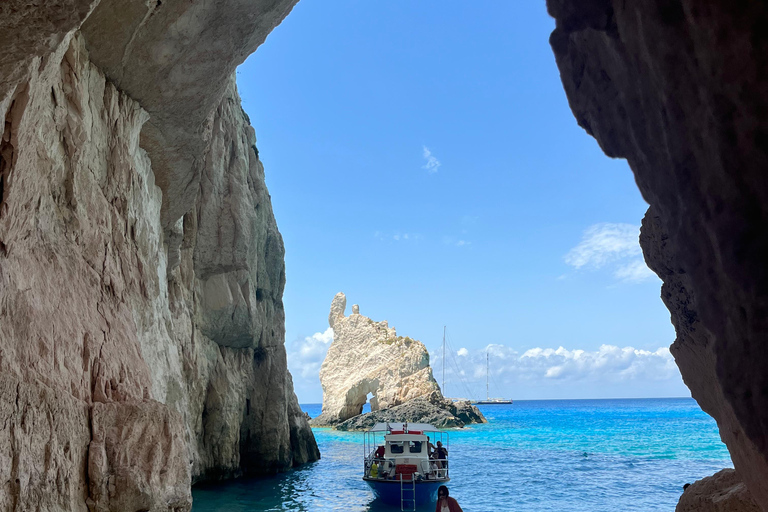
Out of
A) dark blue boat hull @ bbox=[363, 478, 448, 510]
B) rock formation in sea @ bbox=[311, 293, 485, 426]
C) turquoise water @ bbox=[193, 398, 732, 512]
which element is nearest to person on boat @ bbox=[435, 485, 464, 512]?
dark blue boat hull @ bbox=[363, 478, 448, 510]

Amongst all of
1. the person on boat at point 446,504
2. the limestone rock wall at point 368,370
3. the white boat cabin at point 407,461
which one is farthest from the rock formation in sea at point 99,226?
the limestone rock wall at point 368,370

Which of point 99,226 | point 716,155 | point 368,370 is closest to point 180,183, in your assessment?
point 99,226

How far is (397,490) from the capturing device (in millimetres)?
22891

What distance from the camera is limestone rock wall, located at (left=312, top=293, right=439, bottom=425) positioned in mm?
70750

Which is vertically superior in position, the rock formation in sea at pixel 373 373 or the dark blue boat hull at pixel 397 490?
the rock formation in sea at pixel 373 373

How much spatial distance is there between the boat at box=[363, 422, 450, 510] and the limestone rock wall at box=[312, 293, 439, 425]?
44.0m

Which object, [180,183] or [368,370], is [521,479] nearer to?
[180,183]

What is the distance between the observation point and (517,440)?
188ft

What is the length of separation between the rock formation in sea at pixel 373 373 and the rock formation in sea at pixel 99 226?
51931 mm

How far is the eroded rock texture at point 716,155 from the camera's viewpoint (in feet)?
7.86

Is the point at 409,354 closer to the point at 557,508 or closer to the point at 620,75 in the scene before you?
the point at 557,508

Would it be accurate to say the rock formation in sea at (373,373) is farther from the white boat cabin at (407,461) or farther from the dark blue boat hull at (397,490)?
the dark blue boat hull at (397,490)

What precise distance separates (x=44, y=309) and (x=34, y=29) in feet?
16.2

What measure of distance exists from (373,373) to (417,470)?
50239mm
